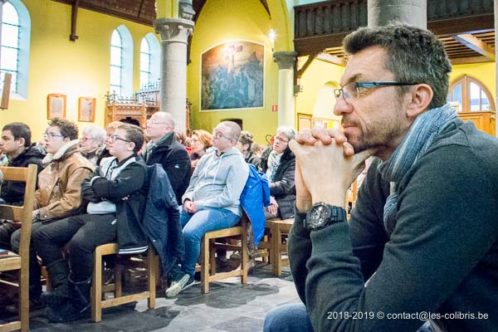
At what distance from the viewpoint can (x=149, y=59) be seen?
750 inches

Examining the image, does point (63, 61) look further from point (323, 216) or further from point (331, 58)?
point (323, 216)

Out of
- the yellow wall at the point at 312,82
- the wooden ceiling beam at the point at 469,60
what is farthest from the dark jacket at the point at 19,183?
the wooden ceiling beam at the point at 469,60

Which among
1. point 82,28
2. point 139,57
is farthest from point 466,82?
point 82,28

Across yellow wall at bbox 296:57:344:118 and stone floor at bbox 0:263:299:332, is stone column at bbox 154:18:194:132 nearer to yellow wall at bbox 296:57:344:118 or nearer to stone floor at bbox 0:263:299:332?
stone floor at bbox 0:263:299:332

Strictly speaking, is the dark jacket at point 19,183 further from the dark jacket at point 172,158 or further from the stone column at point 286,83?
the stone column at point 286,83

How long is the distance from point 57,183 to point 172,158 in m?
1.23

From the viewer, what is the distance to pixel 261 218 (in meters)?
5.05

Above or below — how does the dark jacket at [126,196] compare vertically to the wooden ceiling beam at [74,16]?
below

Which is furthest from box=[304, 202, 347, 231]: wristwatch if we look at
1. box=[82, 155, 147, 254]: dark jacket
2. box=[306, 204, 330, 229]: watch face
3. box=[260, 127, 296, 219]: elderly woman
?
box=[260, 127, 296, 219]: elderly woman

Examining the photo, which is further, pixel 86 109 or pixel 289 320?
pixel 86 109

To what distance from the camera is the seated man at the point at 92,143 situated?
219 inches

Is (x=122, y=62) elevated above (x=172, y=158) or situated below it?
above

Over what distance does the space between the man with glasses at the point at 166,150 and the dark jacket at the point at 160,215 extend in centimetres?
84

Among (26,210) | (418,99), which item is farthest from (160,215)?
(418,99)
